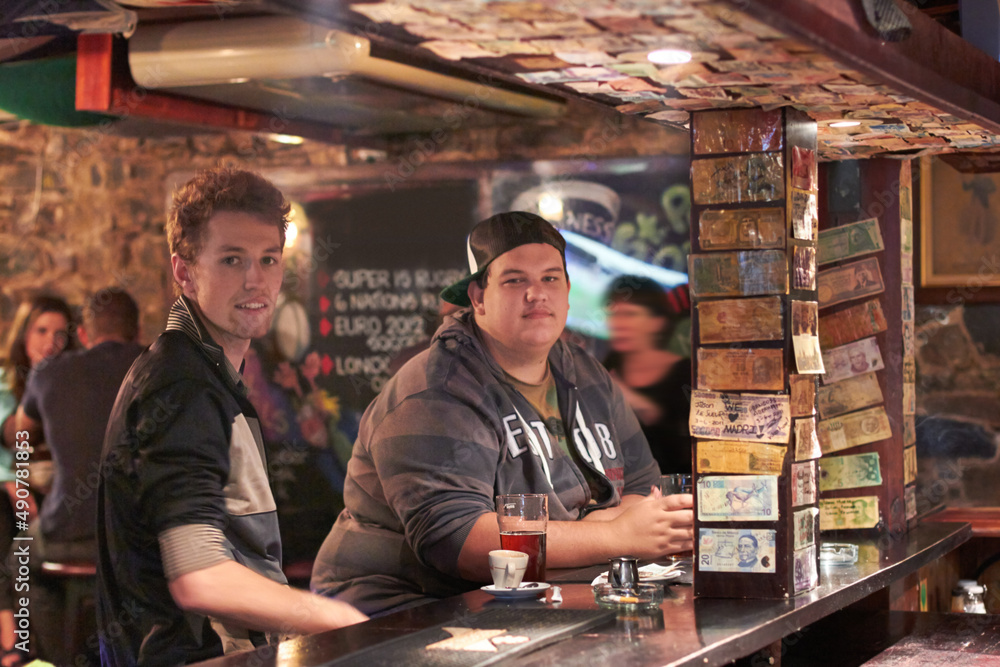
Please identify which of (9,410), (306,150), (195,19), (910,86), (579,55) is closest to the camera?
(579,55)

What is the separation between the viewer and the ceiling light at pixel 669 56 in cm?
171

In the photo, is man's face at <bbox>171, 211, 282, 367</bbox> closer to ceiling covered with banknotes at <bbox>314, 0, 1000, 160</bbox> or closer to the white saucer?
the white saucer

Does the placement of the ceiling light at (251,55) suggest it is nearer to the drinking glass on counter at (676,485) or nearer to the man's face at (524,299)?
the man's face at (524,299)

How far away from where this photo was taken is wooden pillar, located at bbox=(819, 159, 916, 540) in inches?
117

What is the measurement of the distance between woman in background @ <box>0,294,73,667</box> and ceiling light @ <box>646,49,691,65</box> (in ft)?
12.6

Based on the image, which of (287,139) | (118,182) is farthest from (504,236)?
(118,182)

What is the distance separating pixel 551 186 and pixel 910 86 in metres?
3.27

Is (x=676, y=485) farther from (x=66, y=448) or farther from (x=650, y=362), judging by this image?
(x=66, y=448)

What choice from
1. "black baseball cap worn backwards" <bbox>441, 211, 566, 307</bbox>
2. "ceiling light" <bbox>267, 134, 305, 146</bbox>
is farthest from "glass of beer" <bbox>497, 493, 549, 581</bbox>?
"ceiling light" <bbox>267, 134, 305, 146</bbox>

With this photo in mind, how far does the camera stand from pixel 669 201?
499cm

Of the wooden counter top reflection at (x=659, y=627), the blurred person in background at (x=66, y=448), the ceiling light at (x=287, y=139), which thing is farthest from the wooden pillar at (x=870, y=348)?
the ceiling light at (x=287, y=139)

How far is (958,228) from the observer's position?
4305mm

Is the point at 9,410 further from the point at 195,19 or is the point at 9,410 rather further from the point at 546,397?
the point at 546,397

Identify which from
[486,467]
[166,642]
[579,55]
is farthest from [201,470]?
[579,55]
